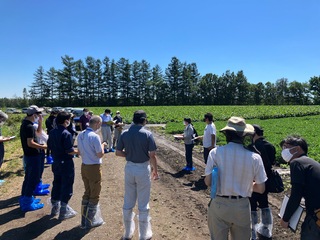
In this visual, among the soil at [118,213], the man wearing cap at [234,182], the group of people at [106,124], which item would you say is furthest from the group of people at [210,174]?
the group of people at [106,124]

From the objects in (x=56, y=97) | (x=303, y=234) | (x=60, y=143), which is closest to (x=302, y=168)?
(x=303, y=234)

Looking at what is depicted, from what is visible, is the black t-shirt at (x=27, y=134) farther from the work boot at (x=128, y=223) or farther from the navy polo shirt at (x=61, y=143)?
the work boot at (x=128, y=223)

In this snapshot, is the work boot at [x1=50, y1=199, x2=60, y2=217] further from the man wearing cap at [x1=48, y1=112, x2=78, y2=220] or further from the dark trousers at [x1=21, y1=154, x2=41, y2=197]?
the dark trousers at [x1=21, y1=154, x2=41, y2=197]

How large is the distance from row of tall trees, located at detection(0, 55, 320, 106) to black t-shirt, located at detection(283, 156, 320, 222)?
276 feet

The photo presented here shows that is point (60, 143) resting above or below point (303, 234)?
above

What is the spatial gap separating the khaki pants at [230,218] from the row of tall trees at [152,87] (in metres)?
83.8

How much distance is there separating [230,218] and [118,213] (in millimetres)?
3389

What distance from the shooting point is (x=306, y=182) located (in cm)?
277

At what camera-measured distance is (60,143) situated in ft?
16.6

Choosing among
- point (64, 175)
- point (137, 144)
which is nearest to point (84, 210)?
point (64, 175)

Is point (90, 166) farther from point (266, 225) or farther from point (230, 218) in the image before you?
point (266, 225)

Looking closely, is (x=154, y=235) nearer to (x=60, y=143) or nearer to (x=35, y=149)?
(x=60, y=143)

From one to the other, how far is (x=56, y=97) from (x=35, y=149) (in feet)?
282

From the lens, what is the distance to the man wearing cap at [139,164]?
4180 millimetres
